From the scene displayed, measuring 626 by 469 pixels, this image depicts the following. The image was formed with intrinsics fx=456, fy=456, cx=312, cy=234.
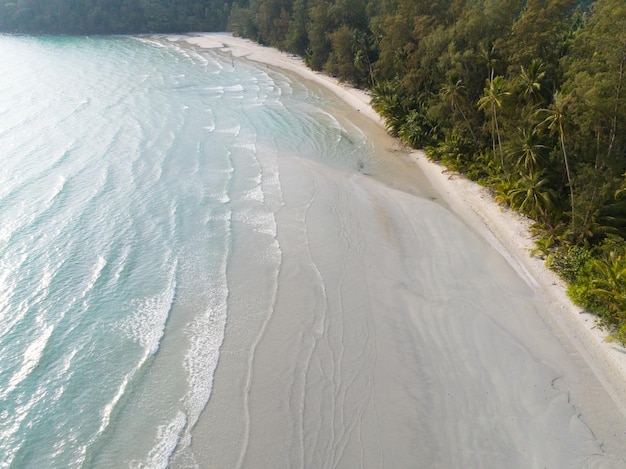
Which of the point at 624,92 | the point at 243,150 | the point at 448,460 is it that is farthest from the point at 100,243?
the point at 624,92

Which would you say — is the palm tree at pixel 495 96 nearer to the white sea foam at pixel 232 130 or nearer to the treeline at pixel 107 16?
the white sea foam at pixel 232 130

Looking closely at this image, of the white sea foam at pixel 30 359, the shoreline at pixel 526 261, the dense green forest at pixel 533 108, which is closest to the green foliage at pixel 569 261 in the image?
the dense green forest at pixel 533 108

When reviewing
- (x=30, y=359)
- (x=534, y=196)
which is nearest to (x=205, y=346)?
(x=30, y=359)

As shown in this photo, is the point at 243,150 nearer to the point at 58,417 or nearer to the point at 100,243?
the point at 100,243

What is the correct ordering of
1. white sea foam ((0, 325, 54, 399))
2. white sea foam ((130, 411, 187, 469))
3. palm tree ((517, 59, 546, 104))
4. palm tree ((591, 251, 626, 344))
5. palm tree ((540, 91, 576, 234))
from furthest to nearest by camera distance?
1. palm tree ((517, 59, 546, 104))
2. palm tree ((540, 91, 576, 234))
3. palm tree ((591, 251, 626, 344))
4. white sea foam ((0, 325, 54, 399))
5. white sea foam ((130, 411, 187, 469))

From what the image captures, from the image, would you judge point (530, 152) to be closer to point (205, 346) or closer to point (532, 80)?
point (532, 80)

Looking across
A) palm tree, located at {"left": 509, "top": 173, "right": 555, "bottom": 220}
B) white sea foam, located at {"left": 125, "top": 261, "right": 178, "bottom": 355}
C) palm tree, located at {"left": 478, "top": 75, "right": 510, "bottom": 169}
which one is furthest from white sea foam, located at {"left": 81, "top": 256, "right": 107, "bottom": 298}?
palm tree, located at {"left": 478, "top": 75, "right": 510, "bottom": 169}

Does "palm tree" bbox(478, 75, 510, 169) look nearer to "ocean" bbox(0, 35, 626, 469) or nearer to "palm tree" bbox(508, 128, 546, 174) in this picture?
"palm tree" bbox(508, 128, 546, 174)
